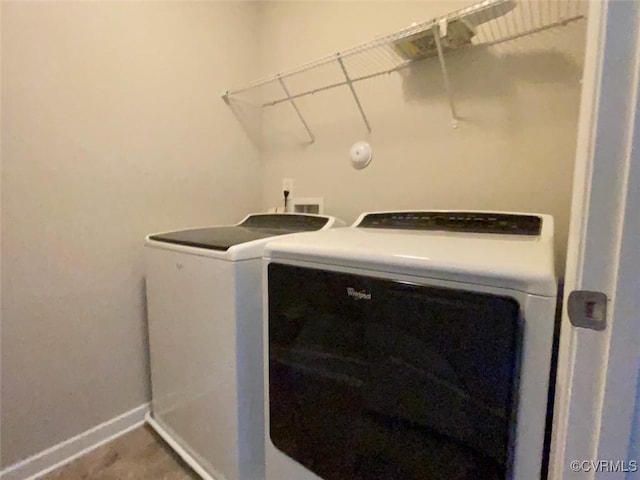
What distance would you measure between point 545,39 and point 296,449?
59.8 inches

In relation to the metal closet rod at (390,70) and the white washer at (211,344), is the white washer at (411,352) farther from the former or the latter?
the metal closet rod at (390,70)

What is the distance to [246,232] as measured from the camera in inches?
58.7

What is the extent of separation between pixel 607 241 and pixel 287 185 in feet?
5.54

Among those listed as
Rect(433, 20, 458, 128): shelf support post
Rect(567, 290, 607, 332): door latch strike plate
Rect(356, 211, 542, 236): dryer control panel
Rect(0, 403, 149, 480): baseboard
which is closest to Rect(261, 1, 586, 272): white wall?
Rect(433, 20, 458, 128): shelf support post

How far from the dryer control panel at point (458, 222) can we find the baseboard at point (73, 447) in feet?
4.46

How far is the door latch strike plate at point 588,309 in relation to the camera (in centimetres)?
44

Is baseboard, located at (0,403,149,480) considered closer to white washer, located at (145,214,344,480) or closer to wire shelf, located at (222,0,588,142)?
white washer, located at (145,214,344,480)

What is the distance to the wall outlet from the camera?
1987 millimetres

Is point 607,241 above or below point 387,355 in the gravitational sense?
above

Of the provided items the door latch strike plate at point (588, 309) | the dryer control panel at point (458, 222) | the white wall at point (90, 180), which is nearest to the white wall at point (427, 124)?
the dryer control panel at point (458, 222)

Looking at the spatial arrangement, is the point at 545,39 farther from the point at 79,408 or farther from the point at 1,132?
the point at 79,408

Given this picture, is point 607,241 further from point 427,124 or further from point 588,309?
point 427,124

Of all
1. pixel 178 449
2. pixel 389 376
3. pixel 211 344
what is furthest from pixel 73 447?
pixel 389 376

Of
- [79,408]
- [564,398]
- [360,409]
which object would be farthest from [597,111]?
[79,408]
